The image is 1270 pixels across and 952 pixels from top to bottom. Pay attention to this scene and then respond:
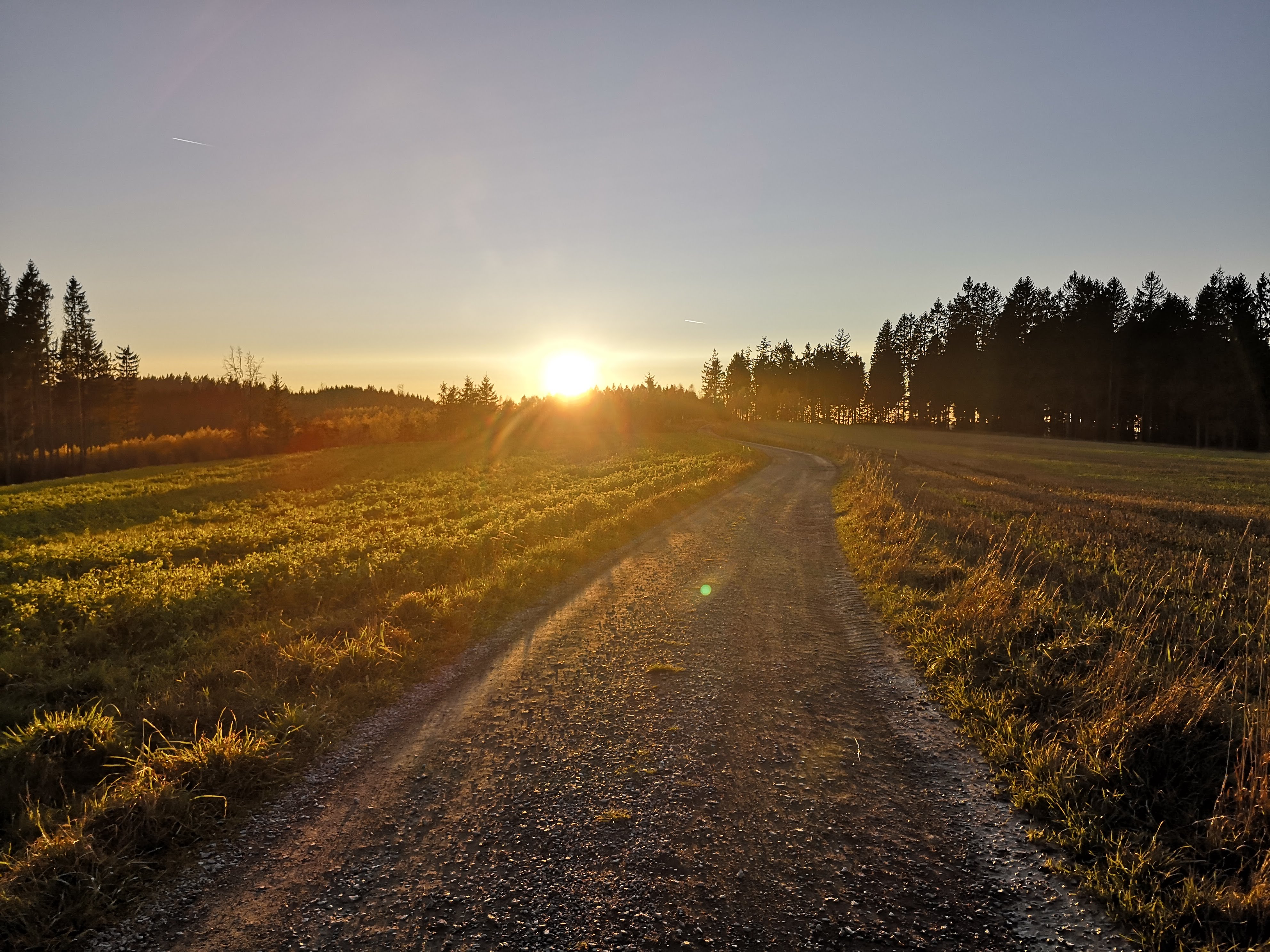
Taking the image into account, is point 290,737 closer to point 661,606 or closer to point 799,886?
point 799,886

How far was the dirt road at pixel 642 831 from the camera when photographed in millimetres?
3611

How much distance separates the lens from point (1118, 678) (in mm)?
6133

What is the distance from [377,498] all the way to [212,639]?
2107 cm

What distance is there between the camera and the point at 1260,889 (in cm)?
361

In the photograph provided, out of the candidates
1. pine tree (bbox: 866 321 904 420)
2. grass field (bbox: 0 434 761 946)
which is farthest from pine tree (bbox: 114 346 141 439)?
pine tree (bbox: 866 321 904 420)

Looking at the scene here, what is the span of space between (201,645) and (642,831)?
7596mm

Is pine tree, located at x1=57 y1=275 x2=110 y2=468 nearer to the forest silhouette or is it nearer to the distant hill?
→ the forest silhouette

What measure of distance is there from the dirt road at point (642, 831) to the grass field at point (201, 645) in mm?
522

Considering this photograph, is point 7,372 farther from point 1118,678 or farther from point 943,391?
point 943,391

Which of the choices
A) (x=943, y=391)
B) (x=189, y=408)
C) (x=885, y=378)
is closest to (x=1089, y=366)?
(x=943, y=391)

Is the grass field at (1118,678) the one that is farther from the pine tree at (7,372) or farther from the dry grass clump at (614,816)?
the pine tree at (7,372)

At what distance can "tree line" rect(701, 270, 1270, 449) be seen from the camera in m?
62.6

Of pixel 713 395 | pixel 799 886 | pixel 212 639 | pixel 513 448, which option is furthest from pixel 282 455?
pixel 713 395

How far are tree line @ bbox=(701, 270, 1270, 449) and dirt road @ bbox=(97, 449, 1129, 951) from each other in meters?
78.7
